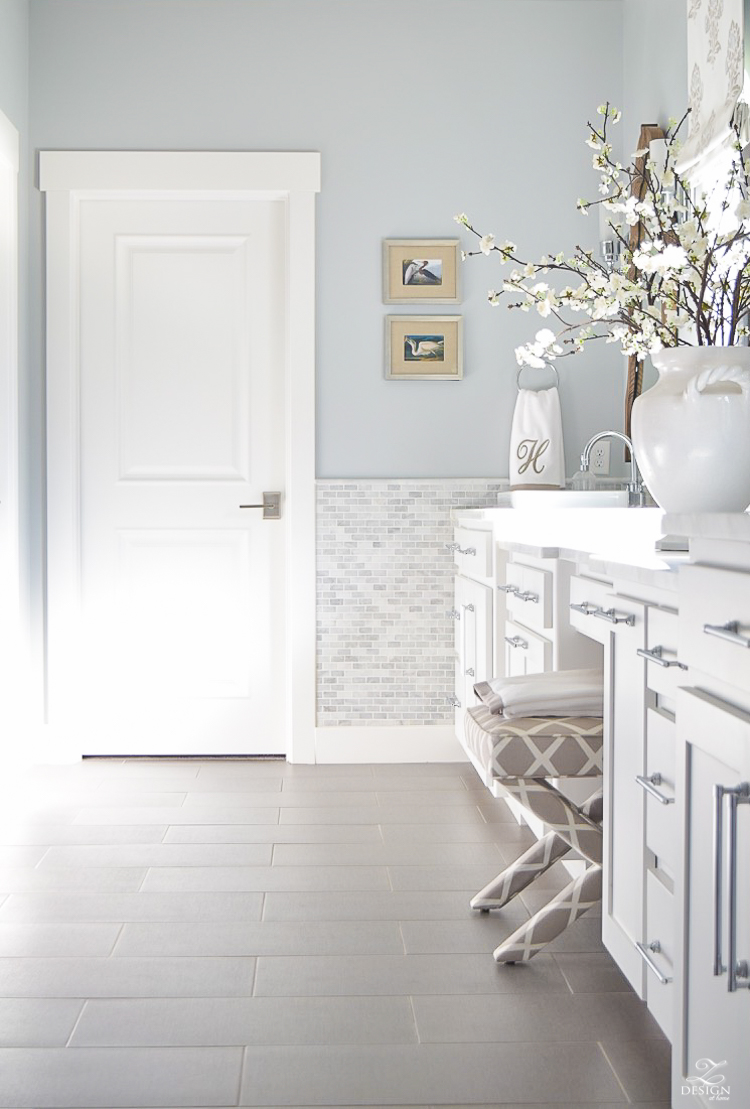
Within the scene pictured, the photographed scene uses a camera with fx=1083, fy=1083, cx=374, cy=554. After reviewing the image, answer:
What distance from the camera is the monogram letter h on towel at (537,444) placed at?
12.3 feet

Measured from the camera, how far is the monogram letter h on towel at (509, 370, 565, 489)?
3.75 meters

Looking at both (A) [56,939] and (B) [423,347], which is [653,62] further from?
(A) [56,939]

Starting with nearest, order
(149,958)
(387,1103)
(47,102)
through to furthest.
→ (387,1103) → (149,958) → (47,102)

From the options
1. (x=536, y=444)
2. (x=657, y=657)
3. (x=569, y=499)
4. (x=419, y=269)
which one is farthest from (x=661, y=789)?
(x=419, y=269)

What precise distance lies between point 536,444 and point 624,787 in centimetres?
211

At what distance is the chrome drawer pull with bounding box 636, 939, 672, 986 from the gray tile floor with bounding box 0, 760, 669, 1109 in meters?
0.19

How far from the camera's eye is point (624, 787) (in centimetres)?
181

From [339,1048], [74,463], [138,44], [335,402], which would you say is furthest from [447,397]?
[339,1048]

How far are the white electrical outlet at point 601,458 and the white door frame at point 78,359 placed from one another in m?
1.01

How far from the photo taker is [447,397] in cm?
388

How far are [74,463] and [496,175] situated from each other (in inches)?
71.2

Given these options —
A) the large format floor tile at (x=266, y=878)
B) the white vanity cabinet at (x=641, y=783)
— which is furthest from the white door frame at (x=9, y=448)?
the white vanity cabinet at (x=641, y=783)

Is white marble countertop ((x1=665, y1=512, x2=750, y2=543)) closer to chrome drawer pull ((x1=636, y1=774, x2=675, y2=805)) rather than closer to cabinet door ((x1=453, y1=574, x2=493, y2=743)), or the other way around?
chrome drawer pull ((x1=636, y1=774, x2=675, y2=805))

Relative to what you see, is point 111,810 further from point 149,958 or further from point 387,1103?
point 387,1103
